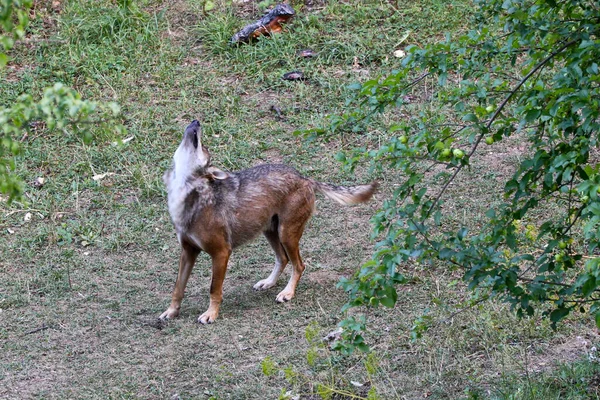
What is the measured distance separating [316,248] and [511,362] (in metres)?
2.74

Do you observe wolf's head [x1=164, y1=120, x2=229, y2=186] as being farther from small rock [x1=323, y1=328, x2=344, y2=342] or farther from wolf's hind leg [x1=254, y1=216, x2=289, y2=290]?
small rock [x1=323, y1=328, x2=344, y2=342]

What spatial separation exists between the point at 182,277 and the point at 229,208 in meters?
0.73

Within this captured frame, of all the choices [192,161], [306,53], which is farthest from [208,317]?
[306,53]

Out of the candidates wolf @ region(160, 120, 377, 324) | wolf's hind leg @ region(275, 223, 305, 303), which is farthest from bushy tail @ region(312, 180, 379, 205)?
wolf's hind leg @ region(275, 223, 305, 303)

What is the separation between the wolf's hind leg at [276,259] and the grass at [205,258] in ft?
0.30

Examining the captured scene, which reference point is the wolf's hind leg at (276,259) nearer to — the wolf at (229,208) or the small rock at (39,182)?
the wolf at (229,208)

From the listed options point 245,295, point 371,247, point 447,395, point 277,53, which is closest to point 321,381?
point 447,395

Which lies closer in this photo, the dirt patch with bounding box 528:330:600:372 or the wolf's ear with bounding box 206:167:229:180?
the dirt patch with bounding box 528:330:600:372

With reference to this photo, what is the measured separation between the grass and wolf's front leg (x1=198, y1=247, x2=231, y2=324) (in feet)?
0.34

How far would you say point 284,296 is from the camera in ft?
24.5

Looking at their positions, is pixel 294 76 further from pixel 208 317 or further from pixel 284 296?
pixel 208 317

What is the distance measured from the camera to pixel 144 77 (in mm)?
11547

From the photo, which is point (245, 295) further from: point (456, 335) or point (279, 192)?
point (456, 335)

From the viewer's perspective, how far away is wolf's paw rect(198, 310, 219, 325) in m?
7.13
